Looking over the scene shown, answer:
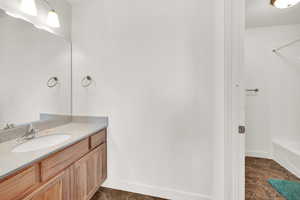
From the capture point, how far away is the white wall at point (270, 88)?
237 centimetres

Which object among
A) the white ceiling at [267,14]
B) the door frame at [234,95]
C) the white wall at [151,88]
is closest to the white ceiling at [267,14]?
the white ceiling at [267,14]

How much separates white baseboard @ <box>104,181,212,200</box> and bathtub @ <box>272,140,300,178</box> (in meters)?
1.53

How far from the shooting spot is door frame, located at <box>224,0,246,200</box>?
3.41 ft

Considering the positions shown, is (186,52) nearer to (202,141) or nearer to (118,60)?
(118,60)

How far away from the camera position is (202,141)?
146 cm

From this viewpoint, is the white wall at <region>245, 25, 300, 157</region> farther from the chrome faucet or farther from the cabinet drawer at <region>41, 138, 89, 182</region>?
the chrome faucet

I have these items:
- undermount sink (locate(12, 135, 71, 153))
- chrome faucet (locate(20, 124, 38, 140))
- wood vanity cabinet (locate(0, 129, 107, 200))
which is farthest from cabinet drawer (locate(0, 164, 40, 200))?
chrome faucet (locate(20, 124, 38, 140))

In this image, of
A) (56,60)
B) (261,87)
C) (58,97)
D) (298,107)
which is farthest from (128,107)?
(298,107)

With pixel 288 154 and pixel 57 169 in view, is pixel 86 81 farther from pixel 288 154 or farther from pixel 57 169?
pixel 288 154

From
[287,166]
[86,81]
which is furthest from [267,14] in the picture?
[86,81]

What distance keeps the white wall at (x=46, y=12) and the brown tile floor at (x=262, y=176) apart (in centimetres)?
295

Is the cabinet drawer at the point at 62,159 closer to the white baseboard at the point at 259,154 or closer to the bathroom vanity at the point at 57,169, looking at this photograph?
the bathroom vanity at the point at 57,169

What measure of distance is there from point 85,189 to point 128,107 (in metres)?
0.92

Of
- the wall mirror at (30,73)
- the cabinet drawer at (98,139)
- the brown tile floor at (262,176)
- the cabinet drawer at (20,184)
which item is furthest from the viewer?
the brown tile floor at (262,176)
